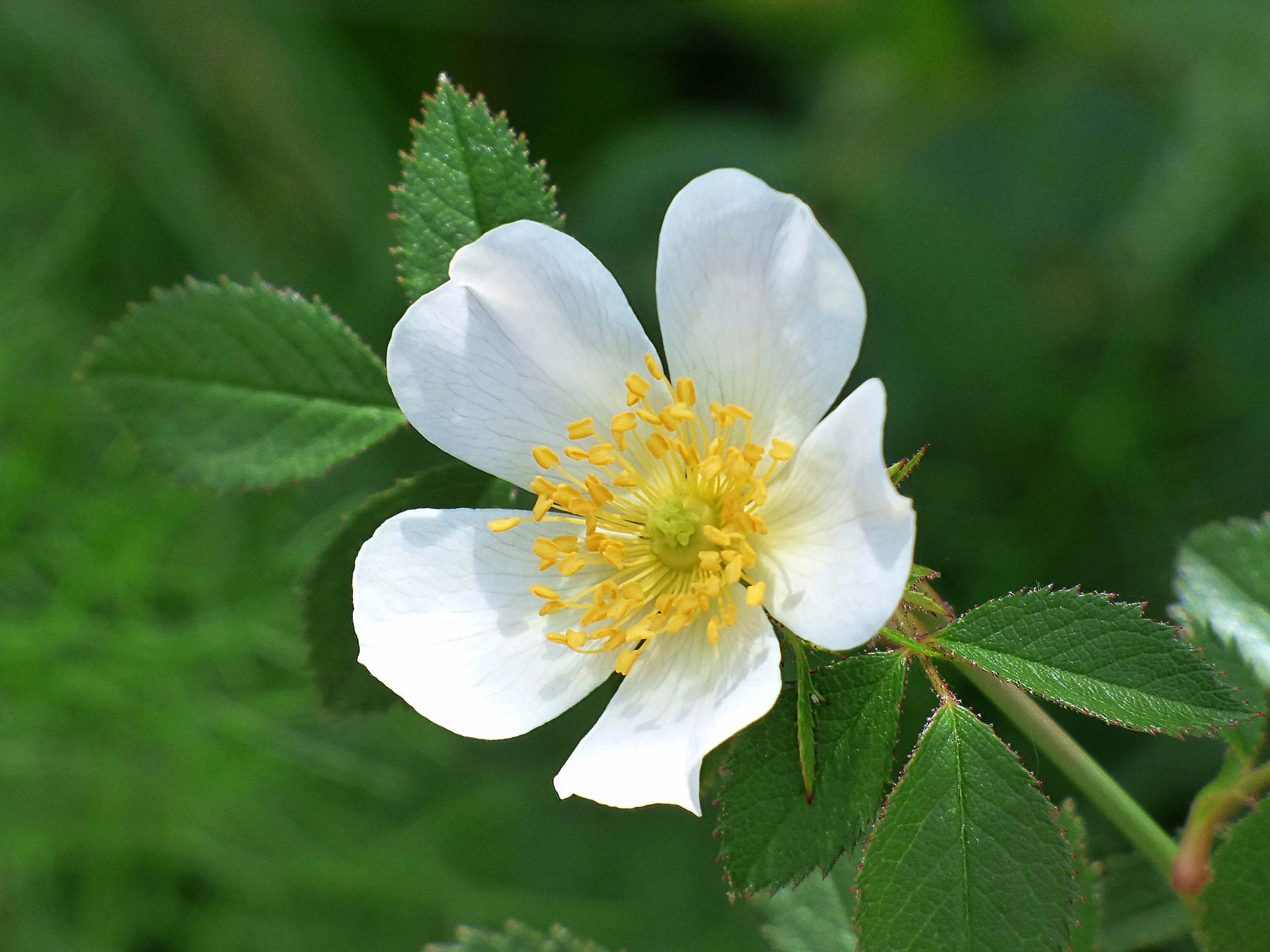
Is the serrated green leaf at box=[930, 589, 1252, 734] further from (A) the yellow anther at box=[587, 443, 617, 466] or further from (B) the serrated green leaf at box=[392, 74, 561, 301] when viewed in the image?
(B) the serrated green leaf at box=[392, 74, 561, 301]

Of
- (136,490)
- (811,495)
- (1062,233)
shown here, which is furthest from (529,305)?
(1062,233)

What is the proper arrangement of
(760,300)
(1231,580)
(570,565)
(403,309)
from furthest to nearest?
(403,309)
(1231,580)
(570,565)
(760,300)

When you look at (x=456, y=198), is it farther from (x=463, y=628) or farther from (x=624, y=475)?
(x=463, y=628)

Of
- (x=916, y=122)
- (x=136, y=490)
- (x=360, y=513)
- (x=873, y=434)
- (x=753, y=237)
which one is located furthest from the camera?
(x=916, y=122)

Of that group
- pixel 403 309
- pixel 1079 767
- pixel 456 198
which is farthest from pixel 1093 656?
pixel 403 309

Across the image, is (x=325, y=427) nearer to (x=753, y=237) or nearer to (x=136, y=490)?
(x=753, y=237)

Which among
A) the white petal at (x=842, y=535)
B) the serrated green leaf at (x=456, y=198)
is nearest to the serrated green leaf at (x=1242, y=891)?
the white petal at (x=842, y=535)

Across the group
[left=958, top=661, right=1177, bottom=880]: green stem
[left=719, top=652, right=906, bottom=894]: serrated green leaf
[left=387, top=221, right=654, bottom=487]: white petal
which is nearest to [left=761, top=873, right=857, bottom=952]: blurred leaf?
[left=958, top=661, right=1177, bottom=880]: green stem
